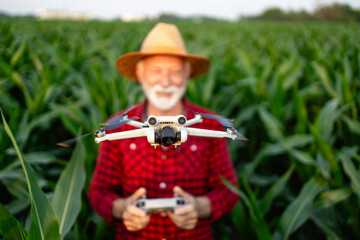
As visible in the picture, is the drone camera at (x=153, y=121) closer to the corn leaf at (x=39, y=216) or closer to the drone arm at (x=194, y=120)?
the drone arm at (x=194, y=120)

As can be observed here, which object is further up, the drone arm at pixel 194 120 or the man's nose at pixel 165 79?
the drone arm at pixel 194 120

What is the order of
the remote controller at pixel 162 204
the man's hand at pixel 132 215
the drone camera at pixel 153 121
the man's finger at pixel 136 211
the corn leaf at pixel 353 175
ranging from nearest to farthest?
the drone camera at pixel 153 121 → the remote controller at pixel 162 204 → the man's finger at pixel 136 211 → the man's hand at pixel 132 215 → the corn leaf at pixel 353 175

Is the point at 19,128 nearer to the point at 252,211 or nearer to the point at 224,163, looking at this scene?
the point at 224,163

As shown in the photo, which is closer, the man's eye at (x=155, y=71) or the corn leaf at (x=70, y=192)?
the man's eye at (x=155, y=71)

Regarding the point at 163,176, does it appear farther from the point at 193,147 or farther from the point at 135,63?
the point at 135,63


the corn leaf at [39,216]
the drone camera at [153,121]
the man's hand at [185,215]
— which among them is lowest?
the man's hand at [185,215]

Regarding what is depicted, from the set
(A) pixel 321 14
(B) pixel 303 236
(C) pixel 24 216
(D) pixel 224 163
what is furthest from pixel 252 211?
(A) pixel 321 14

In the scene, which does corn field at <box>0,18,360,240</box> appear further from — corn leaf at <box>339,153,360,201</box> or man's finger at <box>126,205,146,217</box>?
man's finger at <box>126,205,146,217</box>

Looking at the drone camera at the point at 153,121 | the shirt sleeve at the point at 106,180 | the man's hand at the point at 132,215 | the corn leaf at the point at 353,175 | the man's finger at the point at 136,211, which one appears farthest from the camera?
the corn leaf at the point at 353,175

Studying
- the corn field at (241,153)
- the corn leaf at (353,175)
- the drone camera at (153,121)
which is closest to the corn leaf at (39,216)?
the corn field at (241,153)
